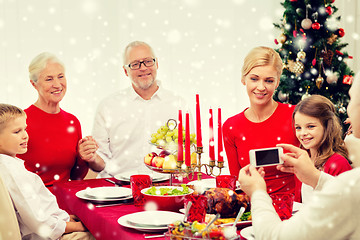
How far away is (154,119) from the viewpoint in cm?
316

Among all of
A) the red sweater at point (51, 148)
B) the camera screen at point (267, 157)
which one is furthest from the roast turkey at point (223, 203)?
the red sweater at point (51, 148)

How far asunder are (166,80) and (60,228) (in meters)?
2.76

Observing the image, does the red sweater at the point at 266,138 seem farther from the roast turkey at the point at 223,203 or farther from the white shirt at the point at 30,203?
the white shirt at the point at 30,203

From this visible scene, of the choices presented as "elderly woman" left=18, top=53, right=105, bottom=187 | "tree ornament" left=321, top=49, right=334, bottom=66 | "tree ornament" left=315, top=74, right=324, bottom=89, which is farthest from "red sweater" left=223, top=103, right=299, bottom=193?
"tree ornament" left=321, top=49, right=334, bottom=66

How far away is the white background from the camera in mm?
3854

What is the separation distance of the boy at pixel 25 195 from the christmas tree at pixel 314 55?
2.67m

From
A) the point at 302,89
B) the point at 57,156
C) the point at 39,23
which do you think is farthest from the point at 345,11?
the point at 57,156

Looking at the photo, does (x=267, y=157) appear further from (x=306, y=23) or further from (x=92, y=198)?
(x=306, y=23)

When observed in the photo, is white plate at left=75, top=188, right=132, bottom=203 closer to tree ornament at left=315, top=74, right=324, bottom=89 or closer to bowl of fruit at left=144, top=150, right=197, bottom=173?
bowl of fruit at left=144, top=150, right=197, bottom=173

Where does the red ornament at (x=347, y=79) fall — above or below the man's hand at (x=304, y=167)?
above

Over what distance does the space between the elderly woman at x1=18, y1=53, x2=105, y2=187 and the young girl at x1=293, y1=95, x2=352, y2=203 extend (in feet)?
4.18

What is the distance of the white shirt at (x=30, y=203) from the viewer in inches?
70.3

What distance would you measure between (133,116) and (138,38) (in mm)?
1448

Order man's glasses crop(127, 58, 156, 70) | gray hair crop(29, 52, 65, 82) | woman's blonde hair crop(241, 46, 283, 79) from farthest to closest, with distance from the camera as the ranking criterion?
man's glasses crop(127, 58, 156, 70) → gray hair crop(29, 52, 65, 82) → woman's blonde hair crop(241, 46, 283, 79)
